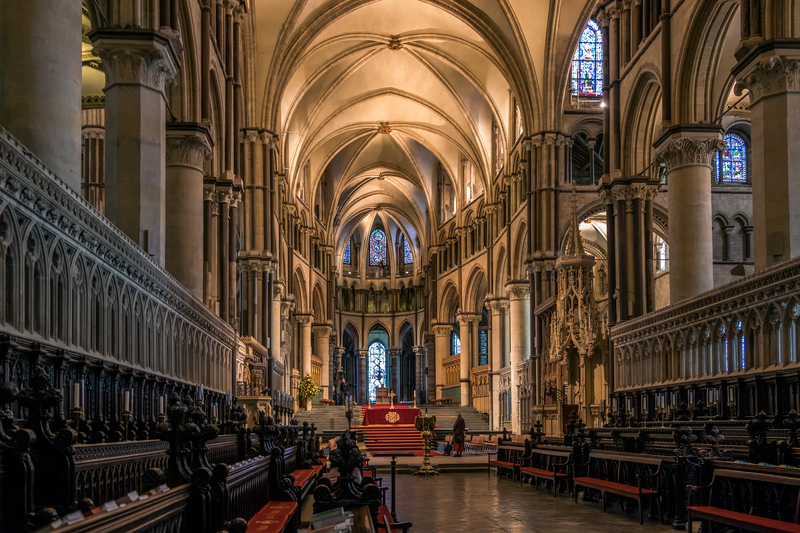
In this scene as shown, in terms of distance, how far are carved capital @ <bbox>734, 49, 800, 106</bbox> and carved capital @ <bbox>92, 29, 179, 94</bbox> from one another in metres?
8.37

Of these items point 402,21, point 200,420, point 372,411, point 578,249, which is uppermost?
point 402,21

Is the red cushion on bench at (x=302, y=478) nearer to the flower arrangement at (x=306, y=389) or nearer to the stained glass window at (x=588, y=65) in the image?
the stained glass window at (x=588, y=65)

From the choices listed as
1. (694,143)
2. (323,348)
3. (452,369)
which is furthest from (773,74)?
(323,348)

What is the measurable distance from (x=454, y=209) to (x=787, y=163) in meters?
34.4

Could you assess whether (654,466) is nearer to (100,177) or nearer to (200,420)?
(200,420)

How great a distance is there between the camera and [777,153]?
11.9 m

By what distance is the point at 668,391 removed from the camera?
15.5 m

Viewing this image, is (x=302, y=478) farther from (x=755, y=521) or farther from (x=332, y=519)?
(x=332, y=519)

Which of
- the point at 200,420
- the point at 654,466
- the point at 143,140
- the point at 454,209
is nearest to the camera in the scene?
the point at 200,420

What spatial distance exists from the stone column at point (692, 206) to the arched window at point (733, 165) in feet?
43.5

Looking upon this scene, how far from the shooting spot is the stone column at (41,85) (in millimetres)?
7758

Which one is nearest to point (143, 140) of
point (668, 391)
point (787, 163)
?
point (787, 163)

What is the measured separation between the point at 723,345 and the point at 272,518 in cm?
968

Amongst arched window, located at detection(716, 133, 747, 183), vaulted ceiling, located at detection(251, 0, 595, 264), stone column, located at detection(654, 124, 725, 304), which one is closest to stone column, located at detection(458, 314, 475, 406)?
vaulted ceiling, located at detection(251, 0, 595, 264)
